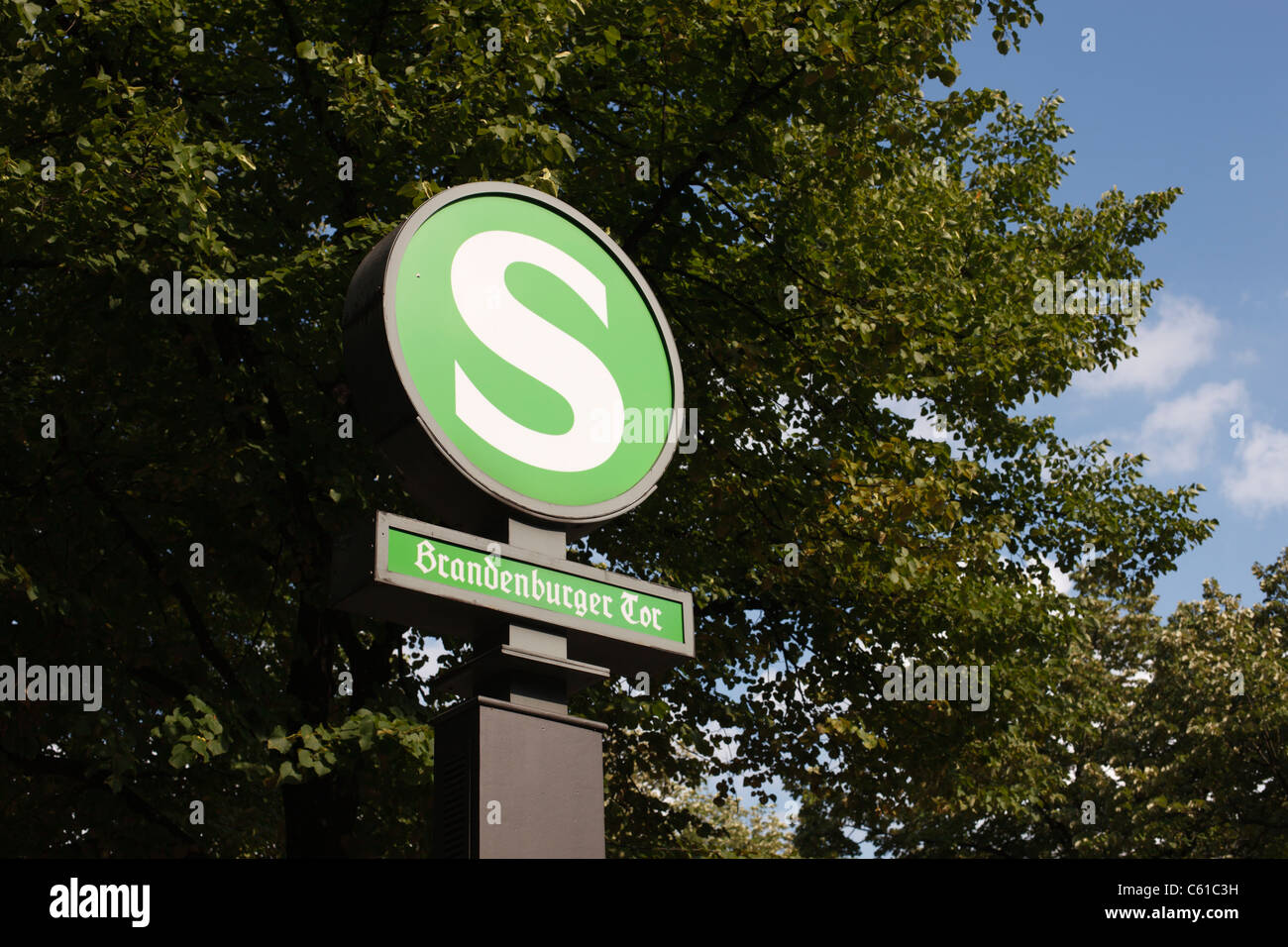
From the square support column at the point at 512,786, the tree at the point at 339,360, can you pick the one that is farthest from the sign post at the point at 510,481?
the tree at the point at 339,360

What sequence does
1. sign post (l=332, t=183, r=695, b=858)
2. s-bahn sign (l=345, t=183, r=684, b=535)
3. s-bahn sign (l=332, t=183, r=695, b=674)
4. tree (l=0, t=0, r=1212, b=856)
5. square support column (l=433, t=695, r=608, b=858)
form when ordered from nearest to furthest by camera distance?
square support column (l=433, t=695, r=608, b=858), sign post (l=332, t=183, r=695, b=858), s-bahn sign (l=332, t=183, r=695, b=674), s-bahn sign (l=345, t=183, r=684, b=535), tree (l=0, t=0, r=1212, b=856)

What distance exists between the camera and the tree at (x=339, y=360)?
347 inches

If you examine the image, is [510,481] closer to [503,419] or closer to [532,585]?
[503,419]

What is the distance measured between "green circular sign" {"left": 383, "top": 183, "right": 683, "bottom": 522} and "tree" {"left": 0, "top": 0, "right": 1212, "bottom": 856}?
4.16 metres

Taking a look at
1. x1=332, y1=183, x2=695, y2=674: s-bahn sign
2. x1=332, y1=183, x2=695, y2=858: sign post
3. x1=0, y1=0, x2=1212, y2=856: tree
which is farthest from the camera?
x1=0, y1=0, x2=1212, y2=856: tree

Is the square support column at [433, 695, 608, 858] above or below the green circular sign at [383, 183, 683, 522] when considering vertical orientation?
below

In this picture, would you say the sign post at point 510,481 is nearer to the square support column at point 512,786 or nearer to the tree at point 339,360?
the square support column at point 512,786

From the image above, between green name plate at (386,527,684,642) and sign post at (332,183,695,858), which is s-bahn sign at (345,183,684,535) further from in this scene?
green name plate at (386,527,684,642)

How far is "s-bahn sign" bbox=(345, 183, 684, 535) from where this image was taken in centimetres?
362

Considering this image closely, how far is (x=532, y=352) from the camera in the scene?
391 centimetres

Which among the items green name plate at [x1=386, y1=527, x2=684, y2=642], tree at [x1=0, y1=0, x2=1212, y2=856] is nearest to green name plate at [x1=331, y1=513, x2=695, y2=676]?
green name plate at [x1=386, y1=527, x2=684, y2=642]

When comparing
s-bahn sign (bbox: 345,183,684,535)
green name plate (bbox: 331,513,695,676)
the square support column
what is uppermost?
s-bahn sign (bbox: 345,183,684,535)

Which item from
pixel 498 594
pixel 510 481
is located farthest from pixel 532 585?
pixel 510 481
